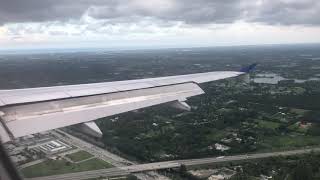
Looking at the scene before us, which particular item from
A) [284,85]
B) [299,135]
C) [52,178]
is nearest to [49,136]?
[52,178]

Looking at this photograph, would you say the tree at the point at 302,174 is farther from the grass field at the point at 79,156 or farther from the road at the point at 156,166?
the grass field at the point at 79,156

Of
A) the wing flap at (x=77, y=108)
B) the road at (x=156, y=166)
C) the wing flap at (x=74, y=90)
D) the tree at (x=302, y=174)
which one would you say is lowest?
the road at (x=156, y=166)

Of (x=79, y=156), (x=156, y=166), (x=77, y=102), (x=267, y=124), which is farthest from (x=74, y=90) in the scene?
(x=267, y=124)

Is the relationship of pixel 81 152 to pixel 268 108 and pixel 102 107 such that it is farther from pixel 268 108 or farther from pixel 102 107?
pixel 268 108

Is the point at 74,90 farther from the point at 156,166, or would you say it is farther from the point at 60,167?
the point at 156,166

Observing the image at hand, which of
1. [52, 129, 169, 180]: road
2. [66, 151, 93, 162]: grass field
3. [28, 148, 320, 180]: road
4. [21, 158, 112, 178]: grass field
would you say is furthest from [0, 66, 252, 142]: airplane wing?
[66, 151, 93, 162]: grass field

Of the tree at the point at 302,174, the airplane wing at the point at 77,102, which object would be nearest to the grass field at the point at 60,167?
the tree at the point at 302,174
